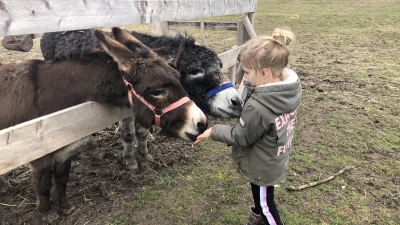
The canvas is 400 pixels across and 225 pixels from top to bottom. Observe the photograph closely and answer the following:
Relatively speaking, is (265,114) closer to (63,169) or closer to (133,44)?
(133,44)

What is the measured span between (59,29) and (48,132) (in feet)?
2.57

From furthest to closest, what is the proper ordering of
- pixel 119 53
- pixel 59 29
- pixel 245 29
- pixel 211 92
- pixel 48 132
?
pixel 245 29
pixel 211 92
pixel 119 53
pixel 48 132
pixel 59 29

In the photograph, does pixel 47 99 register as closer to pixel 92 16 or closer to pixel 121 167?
pixel 92 16

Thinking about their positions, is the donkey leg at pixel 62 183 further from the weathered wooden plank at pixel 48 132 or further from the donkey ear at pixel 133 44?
the donkey ear at pixel 133 44

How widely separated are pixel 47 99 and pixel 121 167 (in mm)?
1847

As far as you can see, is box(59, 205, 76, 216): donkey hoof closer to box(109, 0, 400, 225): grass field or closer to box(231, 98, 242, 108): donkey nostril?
box(109, 0, 400, 225): grass field

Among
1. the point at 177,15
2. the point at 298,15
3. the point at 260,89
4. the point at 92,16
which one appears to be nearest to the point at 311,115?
the point at 177,15

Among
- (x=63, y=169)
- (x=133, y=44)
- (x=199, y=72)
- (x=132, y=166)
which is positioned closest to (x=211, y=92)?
(x=199, y=72)

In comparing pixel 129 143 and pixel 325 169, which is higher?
pixel 129 143

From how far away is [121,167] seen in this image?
4.34 meters

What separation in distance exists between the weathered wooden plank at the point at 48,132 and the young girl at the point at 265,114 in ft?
3.16

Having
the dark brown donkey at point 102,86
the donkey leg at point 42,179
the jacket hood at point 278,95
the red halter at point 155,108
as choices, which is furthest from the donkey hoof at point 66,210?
the jacket hood at point 278,95

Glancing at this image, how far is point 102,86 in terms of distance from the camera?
8.97ft

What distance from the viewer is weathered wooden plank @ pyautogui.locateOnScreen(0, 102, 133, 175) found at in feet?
7.14
